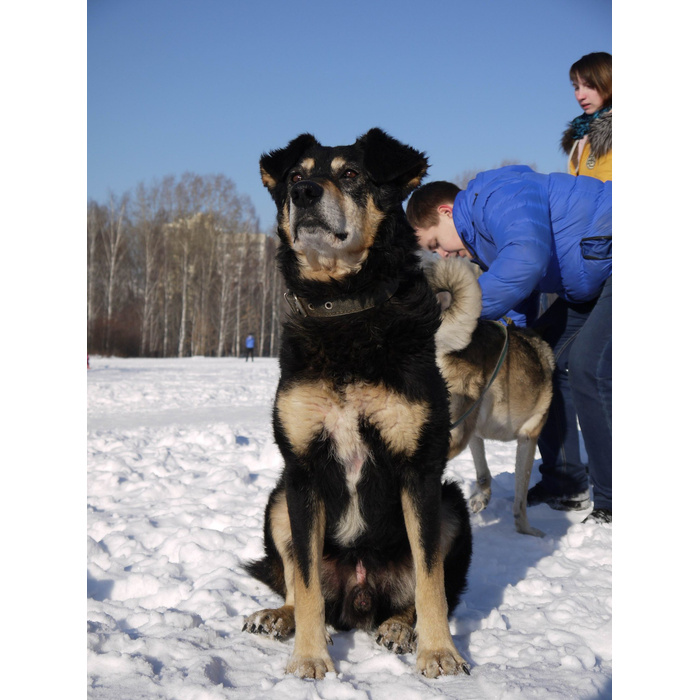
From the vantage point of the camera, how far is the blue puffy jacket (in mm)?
3785

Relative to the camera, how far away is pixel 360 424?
7.47ft

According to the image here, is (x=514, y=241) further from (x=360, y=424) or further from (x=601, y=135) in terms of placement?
(x=360, y=424)

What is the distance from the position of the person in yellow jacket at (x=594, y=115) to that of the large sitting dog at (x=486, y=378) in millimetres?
1357

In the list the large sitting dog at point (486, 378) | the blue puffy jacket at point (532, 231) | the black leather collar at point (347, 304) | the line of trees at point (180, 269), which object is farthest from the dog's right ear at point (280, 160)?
the line of trees at point (180, 269)

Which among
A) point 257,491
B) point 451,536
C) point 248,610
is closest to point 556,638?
point 451,536

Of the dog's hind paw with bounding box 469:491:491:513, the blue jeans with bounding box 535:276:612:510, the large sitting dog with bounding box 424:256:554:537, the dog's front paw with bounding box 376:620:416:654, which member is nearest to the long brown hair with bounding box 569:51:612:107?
the blue jeans with bounding box 535:276:612:510

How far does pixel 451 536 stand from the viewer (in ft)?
8.80

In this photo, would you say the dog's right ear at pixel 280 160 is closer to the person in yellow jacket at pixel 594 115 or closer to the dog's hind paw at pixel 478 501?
the person in yellow jacket at pixel 594 115

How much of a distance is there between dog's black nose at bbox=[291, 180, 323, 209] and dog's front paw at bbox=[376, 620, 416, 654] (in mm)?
1701

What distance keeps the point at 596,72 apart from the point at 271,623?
4.11 m

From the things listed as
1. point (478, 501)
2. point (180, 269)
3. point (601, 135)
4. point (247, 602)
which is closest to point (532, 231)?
point (601, 135)

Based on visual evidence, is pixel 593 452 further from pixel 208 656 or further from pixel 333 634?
pixel 208 656

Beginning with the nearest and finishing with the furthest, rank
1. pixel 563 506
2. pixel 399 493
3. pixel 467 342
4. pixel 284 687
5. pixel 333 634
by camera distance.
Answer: pixel 284 687 < pixel 399 493 < pixel 333 634 < pixel 467 342 < pixel 563 506

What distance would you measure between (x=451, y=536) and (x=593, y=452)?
7.16ft
